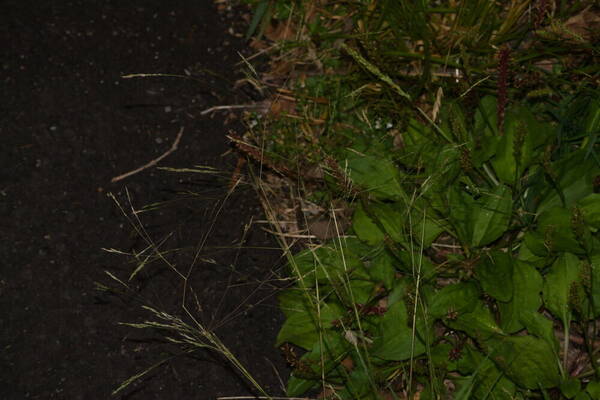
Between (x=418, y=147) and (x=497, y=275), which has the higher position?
(x=418, y=147)

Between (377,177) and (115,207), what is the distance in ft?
3.27

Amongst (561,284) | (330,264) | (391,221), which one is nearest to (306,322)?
(330,264)

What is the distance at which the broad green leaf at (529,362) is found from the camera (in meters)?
2.01

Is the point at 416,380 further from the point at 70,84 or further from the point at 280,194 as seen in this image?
the point at 70,84

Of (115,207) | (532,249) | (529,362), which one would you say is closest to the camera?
(529,362)

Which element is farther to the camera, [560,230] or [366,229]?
[366,229]

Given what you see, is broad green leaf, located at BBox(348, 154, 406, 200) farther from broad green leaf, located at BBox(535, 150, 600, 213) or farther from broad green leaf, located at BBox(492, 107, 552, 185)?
broad green leaf, located at BBox(535, 150, 600, 213)

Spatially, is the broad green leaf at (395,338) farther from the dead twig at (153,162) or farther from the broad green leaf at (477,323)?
the dead twig at (153,162)

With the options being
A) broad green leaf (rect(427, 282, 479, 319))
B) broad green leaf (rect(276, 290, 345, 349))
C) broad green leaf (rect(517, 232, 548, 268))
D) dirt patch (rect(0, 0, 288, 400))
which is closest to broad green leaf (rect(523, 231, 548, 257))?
broad green leaf (rect(517, 232, 548, 268))

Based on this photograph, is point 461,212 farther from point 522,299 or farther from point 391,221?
point 522,299

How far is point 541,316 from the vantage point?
206cm

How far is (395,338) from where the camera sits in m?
2.10

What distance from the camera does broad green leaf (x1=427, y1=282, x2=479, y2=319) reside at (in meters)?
2.10

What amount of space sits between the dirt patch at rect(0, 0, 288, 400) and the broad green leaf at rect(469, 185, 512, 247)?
75 centimetres
